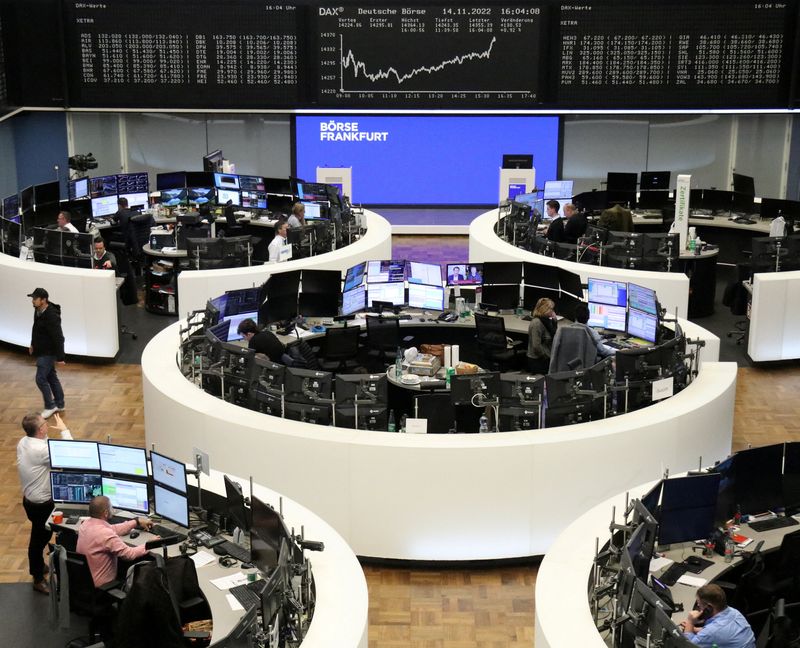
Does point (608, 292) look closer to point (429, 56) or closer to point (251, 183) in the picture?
point (251, 183)

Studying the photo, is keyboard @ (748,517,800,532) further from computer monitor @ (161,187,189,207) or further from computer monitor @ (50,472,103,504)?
computer monitor @ (161,187,189,207)

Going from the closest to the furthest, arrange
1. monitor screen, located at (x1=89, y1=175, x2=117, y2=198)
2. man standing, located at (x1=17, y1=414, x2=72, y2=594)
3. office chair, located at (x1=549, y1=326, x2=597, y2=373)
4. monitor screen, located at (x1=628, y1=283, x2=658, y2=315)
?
man standing, located at (x1=17, y1=414, x2=72, y2=594) < office chair, located at (x1=549, y1=326, x2=597, y2=373) < monitor screen, located at (x1=628, y1=283, x2=658, y2=315) < monitor screen, located at (x1=89, y1=175, x2=117, y2=198)

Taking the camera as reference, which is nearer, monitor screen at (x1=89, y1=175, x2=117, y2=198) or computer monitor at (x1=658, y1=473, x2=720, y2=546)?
computer monitor at (x1=658, y1=473, x2=720, y2=546)

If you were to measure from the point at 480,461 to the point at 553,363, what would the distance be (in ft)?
7.11

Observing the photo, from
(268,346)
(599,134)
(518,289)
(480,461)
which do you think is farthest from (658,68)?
(480,461)

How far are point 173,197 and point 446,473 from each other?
9.64 meters

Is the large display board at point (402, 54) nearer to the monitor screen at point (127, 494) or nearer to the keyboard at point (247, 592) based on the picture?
the monitor screen at point (127, 494)

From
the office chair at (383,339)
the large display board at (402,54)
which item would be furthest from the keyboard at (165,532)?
the large display board at (402,54)

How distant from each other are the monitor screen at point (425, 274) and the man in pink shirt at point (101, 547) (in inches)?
207

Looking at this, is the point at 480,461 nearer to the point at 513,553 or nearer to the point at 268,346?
the point at 513,553

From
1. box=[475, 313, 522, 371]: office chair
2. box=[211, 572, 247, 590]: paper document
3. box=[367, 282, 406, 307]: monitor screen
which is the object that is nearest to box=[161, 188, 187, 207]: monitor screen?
box=[367, 282, 406, 307]: monitor screen

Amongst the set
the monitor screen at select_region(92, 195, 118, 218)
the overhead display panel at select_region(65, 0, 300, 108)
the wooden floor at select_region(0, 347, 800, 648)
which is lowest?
the wooden floor at select_region(0, 347, 800, 648)

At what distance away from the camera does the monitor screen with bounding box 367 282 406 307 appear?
1116 cm

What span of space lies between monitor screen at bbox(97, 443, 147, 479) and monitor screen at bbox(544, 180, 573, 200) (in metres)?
10.2
